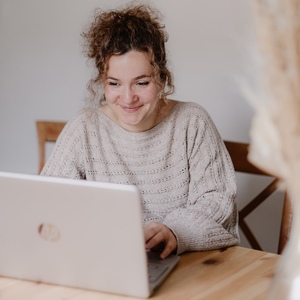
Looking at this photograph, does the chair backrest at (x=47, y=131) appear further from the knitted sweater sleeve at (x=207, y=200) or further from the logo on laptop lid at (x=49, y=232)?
the logo on laptop lid at (x=49, y=232)

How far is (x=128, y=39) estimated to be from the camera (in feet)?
5.85

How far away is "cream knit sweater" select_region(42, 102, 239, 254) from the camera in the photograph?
71.7 inches

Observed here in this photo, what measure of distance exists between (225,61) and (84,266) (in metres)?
1.35

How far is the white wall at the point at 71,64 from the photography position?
233 cm

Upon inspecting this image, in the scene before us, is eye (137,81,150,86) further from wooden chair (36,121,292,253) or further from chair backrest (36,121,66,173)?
chair backrest (36,121,66,173)

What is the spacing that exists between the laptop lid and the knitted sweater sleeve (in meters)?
0.32

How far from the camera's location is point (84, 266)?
1168mm

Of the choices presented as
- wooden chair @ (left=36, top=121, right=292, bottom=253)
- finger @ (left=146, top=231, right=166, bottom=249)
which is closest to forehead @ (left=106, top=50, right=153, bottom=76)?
wooden chair @ (left=36, top=121, right=292, bottom=253)

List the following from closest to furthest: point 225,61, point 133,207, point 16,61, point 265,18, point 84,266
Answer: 1. point 265,18
2. point 133,207
3. point 84,266
4. point 225,61
5. point 16,61

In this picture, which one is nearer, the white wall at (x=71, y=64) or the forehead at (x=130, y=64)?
the forehead at (x=130, y=64)

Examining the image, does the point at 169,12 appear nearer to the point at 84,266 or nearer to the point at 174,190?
the point at 174,190

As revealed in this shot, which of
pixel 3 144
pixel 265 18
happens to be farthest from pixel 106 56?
pixel 3 144

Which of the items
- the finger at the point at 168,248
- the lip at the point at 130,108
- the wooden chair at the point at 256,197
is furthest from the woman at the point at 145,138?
the finger at the point at 168,248

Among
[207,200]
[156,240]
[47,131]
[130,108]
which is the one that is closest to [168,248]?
[156,240]
